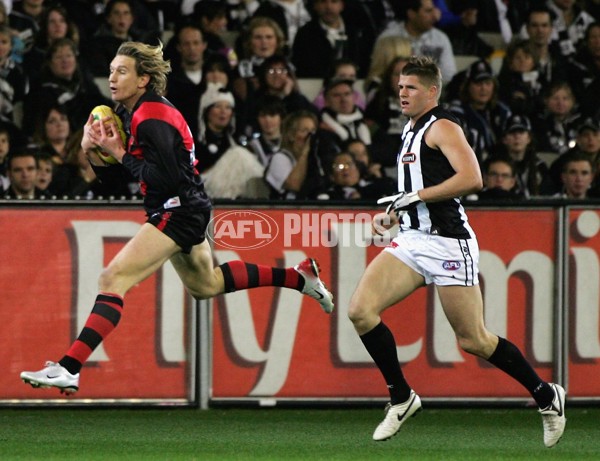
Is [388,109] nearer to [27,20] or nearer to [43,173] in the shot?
[27,20]

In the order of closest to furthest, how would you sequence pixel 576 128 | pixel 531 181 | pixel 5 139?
pixel 5 139 < pixel 531 181 < pixel 576 128

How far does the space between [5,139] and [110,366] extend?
2.36 m

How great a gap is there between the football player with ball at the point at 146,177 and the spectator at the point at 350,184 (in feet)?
9.39

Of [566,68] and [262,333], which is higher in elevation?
[566,68]

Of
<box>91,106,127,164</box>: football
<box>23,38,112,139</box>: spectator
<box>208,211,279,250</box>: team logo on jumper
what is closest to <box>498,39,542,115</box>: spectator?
<box>23,38,112,139</box>: spectator

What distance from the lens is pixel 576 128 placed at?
13.0 m

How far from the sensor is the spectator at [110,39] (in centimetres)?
1225

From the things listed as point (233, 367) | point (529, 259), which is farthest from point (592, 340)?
point (233, 367)

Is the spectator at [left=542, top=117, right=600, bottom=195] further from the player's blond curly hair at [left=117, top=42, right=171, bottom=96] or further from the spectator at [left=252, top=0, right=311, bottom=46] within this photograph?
the player's blond curly hair at [left=117, top=42, right=171, bottom=96]

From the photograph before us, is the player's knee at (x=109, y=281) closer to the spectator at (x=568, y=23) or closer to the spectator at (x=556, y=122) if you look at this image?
the spectator at (x=556, y=122)

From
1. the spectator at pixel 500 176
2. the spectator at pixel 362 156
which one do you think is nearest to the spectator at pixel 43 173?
the spectator at pixel 362 156

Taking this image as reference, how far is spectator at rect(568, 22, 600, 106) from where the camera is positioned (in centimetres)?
1355

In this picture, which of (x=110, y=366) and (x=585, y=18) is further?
(x=585, y=18)

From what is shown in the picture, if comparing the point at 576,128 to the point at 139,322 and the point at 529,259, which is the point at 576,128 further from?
the point at 139,322
